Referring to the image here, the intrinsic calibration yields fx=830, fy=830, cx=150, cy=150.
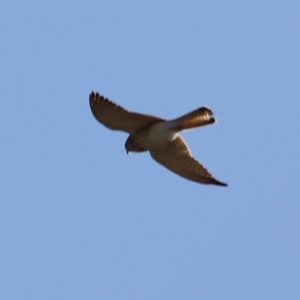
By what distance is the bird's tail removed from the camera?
1171 centimetres

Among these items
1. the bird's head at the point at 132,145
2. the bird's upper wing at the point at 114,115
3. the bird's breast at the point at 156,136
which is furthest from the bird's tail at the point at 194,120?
the bird's head at the point at 132,145

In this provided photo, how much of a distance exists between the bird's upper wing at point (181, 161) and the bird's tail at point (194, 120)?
1.49ft

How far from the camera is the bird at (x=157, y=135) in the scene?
12.3 metres

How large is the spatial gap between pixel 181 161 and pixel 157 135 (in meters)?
0.63

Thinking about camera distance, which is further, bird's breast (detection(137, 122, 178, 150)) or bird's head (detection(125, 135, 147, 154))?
bird's head (detection(125, 135, 147, 154))

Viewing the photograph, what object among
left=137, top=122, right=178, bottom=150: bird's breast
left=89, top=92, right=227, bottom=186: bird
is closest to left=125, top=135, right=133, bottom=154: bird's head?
left=89, top=92, right=227, bottom=186: bird

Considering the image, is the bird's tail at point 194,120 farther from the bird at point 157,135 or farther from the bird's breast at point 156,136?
the bird's breast at point 156,136

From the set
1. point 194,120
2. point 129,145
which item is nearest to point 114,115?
point 129,145

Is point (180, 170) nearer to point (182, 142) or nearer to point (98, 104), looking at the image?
point (182, 142)

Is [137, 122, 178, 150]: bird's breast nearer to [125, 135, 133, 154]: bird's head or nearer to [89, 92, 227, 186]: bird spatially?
[89, 92, 227, 186]: bird

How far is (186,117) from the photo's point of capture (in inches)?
471

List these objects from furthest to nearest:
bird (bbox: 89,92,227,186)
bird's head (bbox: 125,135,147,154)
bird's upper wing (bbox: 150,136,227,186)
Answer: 1. bird's head (bbox: 125,135,147,154)
2. bird's upper wing (bbox: 150,136,227,186)
3. bird (bbox: 89,92,227,186)

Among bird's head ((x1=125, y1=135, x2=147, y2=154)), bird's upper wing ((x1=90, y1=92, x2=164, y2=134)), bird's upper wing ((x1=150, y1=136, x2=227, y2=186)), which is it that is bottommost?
bird's upper wing ((x1=150, y1=136, x2=227, y2=186))

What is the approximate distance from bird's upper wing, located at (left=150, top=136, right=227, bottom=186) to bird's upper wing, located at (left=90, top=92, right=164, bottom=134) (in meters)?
0.50
